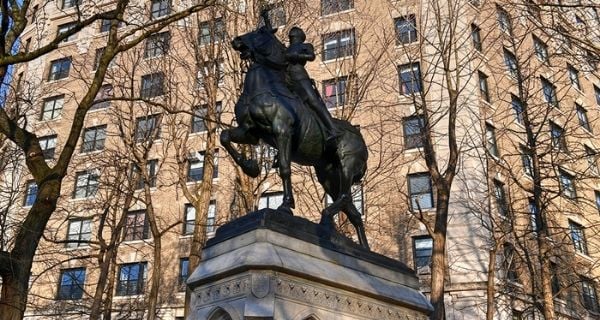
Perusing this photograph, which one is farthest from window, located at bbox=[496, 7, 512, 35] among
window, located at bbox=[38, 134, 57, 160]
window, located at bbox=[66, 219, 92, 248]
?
window, located at bbox=[38, 134, 57, 160]

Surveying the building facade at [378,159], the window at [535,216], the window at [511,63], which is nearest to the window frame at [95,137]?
Answer: the building facade at [378,159]

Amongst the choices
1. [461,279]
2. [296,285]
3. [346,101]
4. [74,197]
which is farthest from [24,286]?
[74,197]

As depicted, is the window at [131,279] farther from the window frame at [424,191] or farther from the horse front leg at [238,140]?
the horse front leg at [238,140]

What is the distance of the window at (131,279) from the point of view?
32000 mm

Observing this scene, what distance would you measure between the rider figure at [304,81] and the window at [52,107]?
35.1 m

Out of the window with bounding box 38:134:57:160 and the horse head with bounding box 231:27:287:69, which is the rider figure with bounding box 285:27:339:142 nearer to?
the horse head with bounding box 231:27:287:69

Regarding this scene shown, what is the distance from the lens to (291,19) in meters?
21.0

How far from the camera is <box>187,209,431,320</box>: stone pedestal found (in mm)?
6035

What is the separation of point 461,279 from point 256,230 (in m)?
21.7

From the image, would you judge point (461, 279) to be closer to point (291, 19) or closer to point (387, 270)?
point (291, 19)

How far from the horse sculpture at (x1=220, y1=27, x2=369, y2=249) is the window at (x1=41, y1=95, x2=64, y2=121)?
35.1 meters

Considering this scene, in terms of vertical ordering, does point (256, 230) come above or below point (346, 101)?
below

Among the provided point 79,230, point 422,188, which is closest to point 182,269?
point 79,230

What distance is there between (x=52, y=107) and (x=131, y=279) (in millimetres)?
14294
